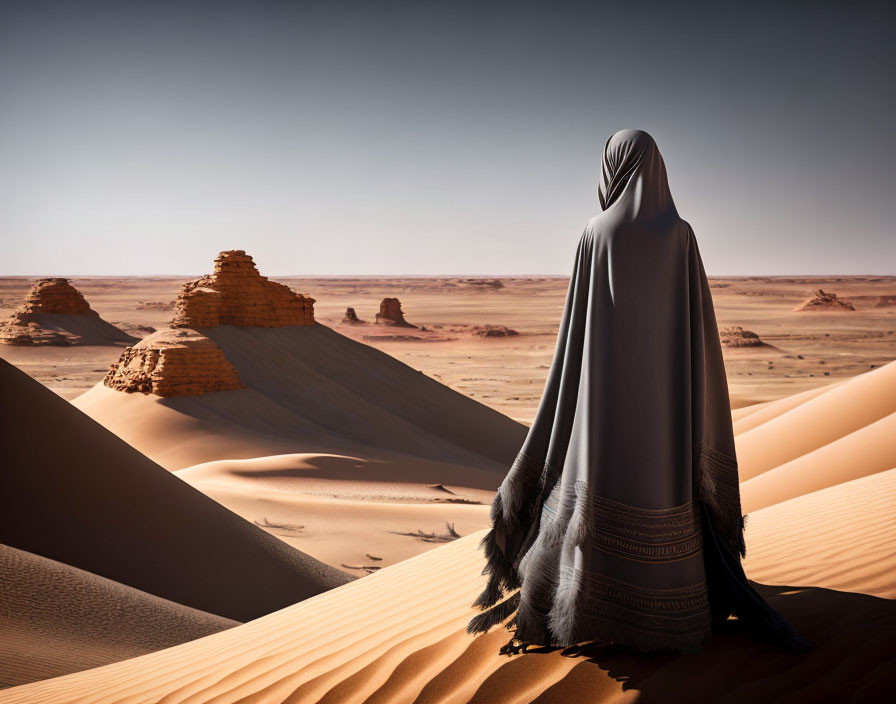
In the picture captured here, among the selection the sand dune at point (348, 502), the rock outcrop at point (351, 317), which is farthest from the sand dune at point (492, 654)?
the rock outcrop at point (351, 317)

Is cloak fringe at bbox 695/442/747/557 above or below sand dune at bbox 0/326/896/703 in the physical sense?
above

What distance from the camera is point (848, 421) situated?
9961 millimetres

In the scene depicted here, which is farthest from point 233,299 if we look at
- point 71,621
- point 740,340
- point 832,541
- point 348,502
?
point 740,340

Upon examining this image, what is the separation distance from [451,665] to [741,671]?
982 millimetres

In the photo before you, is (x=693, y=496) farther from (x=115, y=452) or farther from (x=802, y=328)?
(x=802, y=328)

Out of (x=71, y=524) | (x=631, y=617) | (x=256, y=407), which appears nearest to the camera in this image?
(x=631, y=617)

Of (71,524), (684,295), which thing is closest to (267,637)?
(684,295)

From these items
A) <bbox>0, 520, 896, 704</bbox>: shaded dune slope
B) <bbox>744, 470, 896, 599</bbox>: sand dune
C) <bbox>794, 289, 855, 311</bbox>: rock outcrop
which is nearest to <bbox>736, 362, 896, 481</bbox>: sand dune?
<bbox>744, 470, 896, 599</bbox>: sand dune

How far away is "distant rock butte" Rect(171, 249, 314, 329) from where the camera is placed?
23422 mm

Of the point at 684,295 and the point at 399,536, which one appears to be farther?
the point at 399,536

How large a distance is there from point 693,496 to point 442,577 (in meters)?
1.96

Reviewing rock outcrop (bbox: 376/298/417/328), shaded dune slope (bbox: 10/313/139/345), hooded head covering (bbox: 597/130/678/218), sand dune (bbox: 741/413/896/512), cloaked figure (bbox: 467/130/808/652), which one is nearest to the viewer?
cloaked figure (bbox: 467/130/808/652)

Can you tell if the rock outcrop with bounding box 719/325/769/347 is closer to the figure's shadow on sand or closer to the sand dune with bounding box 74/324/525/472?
the sand dune with bounding box 74/324/525/472

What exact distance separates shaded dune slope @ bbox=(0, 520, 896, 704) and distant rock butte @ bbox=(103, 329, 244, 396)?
16.4 metres
